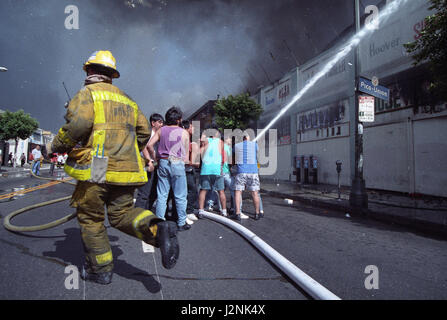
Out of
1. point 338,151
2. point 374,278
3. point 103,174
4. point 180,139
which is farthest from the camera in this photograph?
point 338,151

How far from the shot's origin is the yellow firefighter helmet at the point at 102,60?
8.74 feet

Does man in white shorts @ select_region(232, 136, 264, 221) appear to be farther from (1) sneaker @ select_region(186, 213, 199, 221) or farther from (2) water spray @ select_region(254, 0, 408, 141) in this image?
(2) water spray @ select_region(254, 0, 408, 141)

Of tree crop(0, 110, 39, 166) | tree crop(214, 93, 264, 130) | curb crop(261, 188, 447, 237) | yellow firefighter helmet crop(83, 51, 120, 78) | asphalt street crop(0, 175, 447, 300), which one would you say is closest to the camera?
asphalt street crop(0, 175, 447, 300)

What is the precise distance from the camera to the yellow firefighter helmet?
2664 mm

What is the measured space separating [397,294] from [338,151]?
13.4m

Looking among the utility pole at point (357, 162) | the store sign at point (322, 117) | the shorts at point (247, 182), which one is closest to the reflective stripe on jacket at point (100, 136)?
the shorts at point (247, 182)

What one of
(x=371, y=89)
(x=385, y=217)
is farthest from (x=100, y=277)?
(x=371, y=89)

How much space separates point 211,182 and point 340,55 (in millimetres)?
13317

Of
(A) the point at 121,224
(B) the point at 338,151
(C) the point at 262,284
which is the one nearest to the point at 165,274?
(A) the point at 121,224

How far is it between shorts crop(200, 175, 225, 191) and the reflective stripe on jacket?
10.4 feet

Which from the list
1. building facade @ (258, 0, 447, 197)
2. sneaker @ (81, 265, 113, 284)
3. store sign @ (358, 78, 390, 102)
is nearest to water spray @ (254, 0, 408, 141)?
building facade @ (258, 0, 447, 197)

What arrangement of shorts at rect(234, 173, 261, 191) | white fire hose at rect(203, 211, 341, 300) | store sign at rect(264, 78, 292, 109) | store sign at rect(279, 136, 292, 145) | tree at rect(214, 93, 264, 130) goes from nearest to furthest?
white fire hose at rect(203, 211, 341, 300), shorts at rect(234, 173, 261, 191), store sign at rect(279, 136, 292, 145), store sign at rect(264, 78, 292, 109), tree at rect(214, 93, 264, 130)
